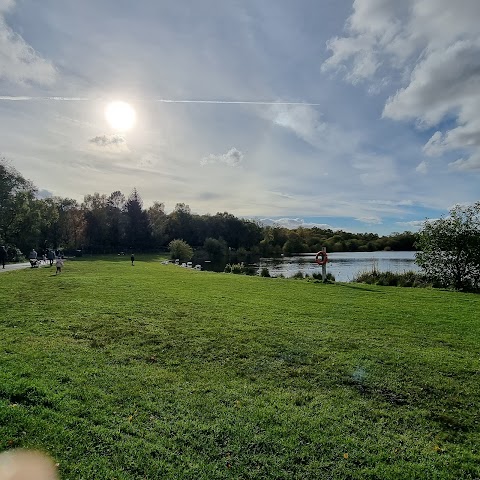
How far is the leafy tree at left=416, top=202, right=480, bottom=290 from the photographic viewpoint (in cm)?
1950

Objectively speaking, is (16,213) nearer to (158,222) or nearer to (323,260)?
(323,260)

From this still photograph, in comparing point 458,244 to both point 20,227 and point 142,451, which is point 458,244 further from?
point 20,227

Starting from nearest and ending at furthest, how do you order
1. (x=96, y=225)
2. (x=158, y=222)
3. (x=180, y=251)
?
1. (x=180, y=251)
2. (x=96, y=225)
3. (x=158, y=222)

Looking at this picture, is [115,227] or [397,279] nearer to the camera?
[397,279]

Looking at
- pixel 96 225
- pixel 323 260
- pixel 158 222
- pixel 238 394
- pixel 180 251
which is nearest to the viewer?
pixel 238 394

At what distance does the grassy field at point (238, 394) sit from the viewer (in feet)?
12.6

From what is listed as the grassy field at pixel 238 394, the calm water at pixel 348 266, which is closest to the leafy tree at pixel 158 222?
the calm water at pixel 348 266

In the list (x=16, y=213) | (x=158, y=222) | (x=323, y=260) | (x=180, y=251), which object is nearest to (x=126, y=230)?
(x=158, y=222)

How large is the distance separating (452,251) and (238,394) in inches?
749

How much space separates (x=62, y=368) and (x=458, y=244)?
20.5 metres

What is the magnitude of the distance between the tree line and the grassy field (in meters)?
27.4

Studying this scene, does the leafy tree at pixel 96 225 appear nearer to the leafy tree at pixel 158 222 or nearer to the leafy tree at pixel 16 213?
the leafy tree at pixel 158 222

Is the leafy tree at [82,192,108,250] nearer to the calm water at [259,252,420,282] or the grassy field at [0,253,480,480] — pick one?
the calm water at [259,252,420,282]

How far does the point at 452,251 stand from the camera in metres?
20.1
